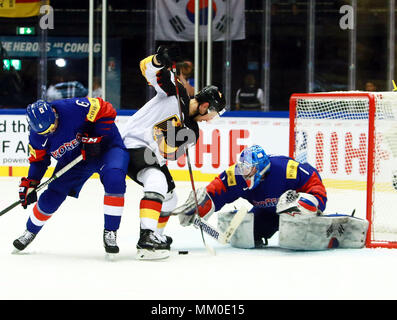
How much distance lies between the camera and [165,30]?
9945mm

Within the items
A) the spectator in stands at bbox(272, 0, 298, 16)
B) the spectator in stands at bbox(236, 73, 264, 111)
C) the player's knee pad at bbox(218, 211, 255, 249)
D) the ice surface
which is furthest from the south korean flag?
the player's knee pad at bbox(218, 211, 255, 249)

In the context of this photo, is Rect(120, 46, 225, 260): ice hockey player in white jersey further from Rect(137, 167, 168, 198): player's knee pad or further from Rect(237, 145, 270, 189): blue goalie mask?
Rect(237, 145, 270, 189): blue goalie mask

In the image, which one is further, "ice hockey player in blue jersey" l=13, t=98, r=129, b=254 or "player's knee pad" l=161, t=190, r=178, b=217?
"player's knee pad" l=161, t=190, r=178, b=217

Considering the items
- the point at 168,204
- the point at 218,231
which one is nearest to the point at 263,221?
the point at 218,231

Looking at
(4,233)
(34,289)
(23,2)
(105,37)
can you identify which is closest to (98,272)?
(34,289)

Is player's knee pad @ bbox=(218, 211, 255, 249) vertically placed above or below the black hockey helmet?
below

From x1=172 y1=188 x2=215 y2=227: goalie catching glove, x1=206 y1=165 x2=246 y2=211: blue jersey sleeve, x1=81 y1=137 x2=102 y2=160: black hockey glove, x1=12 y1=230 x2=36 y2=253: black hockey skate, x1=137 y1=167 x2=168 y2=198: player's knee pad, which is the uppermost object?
x1=81 y1=137 x2=102 y2=160: black hockey glove

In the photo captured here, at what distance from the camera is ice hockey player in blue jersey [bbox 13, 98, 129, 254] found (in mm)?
4199

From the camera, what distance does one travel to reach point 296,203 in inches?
174

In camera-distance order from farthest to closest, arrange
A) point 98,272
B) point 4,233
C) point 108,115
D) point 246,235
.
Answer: point 4,233 < point 246,235 < point 108,115 < point 98,272

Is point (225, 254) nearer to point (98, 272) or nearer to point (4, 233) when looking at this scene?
point (98, 272)

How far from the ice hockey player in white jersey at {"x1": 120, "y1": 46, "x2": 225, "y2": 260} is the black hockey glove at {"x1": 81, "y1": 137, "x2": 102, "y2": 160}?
0.83 feet

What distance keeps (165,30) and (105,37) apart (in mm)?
881

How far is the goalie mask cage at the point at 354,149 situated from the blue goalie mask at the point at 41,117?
188 cm
